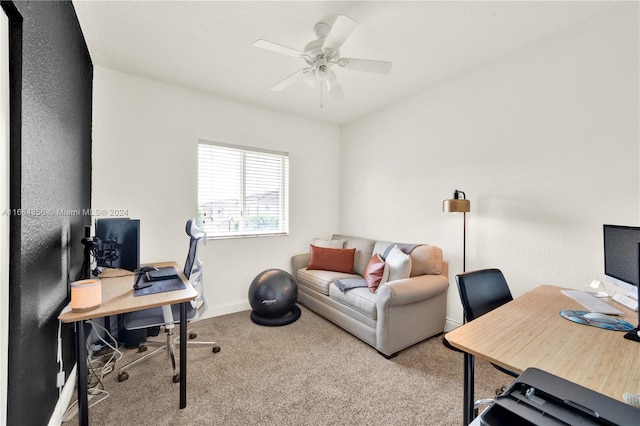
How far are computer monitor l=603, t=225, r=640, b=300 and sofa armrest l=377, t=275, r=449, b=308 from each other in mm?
1194

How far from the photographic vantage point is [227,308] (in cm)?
333

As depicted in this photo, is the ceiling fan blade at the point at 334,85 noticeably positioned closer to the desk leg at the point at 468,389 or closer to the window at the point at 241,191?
the window at the point at 241,191

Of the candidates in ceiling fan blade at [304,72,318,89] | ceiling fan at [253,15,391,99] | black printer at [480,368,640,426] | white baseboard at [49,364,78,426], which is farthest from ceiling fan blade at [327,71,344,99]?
white baseboard at [49,364,78,426]

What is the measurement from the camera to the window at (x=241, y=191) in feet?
10.7

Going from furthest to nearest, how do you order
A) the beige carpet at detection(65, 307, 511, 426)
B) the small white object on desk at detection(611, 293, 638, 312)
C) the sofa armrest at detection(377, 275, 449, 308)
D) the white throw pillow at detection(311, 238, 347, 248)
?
the white throw pillow at detection(311, 238, 347, 248) → the sofa armrest at detection(377, 275, 449, 308) → the beige carpet at detection(65, 307, 511, 426) → the small white object on desk at detection(611, 293, 638, 312)

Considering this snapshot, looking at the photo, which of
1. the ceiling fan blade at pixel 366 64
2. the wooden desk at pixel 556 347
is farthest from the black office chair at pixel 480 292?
the ceiling fan blade at pixel 366 64

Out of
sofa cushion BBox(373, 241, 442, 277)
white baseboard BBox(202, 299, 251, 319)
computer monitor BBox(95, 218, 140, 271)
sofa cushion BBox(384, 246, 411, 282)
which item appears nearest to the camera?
computer monitor BBox(95, 218, 140, 271)

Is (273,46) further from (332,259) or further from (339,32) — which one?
(332,259)

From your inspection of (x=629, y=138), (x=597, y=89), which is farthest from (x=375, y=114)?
(x=629, y=138)

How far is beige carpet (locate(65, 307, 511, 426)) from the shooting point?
1655 millimetres

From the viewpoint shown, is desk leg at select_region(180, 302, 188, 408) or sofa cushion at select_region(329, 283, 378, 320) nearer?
desk leg at select_region(180, 302, 188, 408)

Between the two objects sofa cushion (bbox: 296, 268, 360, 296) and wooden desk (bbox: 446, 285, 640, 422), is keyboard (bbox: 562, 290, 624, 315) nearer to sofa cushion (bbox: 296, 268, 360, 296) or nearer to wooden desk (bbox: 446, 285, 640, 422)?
wooden desk (bbox: 446, 285, 640, 422)

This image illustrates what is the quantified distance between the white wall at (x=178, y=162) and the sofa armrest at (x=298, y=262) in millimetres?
107

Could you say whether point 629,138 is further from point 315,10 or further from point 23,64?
point 23,64
